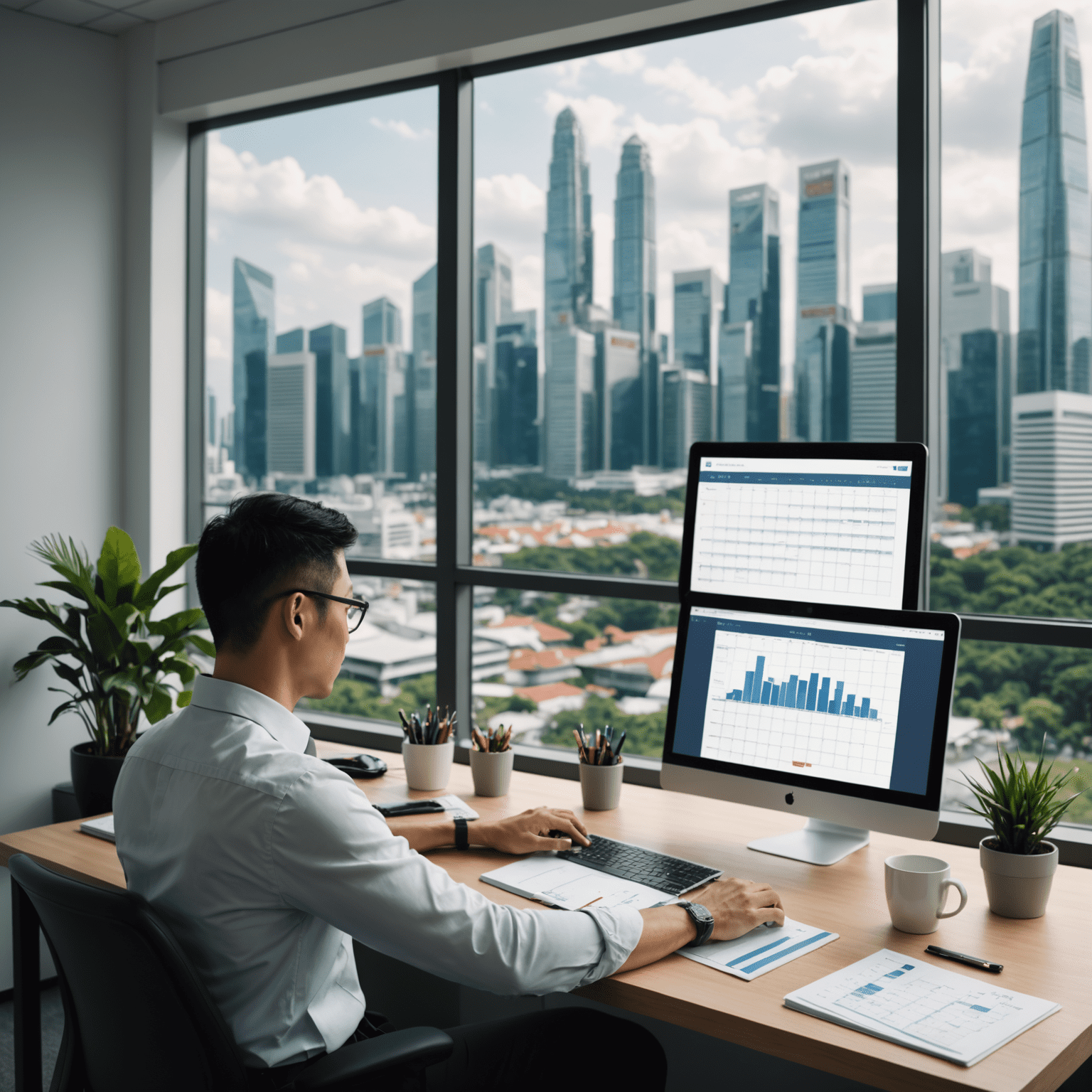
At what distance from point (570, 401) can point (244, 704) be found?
263 cm

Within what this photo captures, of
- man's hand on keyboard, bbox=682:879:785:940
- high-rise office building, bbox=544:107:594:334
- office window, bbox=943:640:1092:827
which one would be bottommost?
office window, bbox=943:640:1092:827

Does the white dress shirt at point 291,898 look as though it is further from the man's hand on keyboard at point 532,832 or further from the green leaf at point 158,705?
the green leaf at point 158,705

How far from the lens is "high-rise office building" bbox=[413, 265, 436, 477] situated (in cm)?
295

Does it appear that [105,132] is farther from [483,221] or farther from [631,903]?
[631,903]

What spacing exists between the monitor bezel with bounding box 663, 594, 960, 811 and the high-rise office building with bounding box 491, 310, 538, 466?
146 centimetres

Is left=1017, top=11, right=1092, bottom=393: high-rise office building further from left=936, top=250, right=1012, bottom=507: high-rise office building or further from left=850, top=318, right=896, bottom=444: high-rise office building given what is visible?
left=850, top=318, right=896, bottom=444: high-rise office building

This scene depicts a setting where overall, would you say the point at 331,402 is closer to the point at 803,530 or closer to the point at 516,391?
the point at 516,391

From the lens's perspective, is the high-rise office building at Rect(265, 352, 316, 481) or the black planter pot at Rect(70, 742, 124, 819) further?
the high-rise office building at Rect(265, 352, 316, 481)

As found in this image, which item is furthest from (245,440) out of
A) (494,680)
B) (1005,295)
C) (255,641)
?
(1005,295)

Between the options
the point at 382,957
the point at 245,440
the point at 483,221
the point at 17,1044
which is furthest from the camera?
the point at 245,440

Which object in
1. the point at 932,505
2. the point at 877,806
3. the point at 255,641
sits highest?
the point at 932,505

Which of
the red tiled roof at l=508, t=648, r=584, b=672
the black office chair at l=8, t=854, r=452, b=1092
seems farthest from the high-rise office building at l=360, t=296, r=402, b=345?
the black office chair at l=8, t=854, r=452, b=1092

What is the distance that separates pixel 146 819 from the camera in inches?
52.5

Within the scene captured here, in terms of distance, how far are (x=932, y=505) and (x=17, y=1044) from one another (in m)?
2.04
